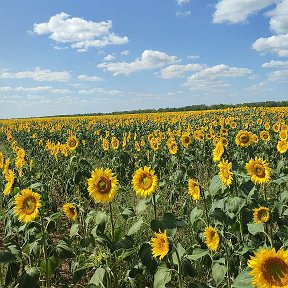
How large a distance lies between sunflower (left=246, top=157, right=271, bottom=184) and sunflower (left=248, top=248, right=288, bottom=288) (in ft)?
5.74

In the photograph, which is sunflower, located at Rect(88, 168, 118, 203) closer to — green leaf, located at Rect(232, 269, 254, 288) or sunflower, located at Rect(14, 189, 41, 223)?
sunflower, located at Rect(14, 189, 41, 223)

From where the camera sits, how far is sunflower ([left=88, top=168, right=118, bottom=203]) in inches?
129

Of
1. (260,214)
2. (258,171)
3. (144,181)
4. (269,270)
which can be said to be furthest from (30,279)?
(258,171)

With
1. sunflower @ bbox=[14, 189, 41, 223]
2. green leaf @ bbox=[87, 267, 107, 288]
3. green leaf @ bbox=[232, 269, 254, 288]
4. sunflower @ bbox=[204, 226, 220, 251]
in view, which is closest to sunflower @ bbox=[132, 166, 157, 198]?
sunflower @ bbox=[204, 226, 220, 251]

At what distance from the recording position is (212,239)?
3205mm

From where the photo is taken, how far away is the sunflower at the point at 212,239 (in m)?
3.10

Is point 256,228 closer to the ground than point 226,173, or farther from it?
closer to the ground

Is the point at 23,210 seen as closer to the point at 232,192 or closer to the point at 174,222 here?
the point at 174,222

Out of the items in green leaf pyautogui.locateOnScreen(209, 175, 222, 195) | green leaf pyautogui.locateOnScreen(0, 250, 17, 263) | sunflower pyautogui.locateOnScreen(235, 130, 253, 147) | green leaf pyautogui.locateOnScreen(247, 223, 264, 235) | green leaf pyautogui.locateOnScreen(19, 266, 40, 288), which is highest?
sunflower pyautogui.locateOnScreen(235, 130, 253, 147)

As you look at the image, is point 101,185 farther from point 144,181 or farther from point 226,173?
point 226,173

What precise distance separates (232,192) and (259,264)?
1.90 m

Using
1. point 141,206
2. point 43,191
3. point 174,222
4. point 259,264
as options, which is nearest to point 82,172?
point 43,191

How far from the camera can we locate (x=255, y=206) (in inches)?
141

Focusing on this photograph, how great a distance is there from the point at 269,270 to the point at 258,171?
1.83 metres
